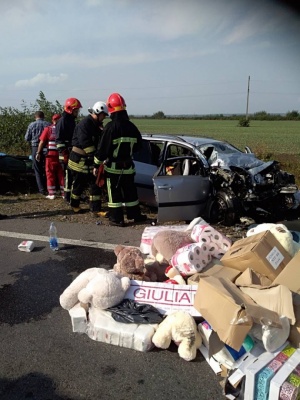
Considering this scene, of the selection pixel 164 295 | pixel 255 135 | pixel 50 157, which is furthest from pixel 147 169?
pixel 255 135

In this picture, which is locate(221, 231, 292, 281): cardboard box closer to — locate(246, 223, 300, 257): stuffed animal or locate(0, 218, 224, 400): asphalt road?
locate(246, 223, 300, 257): stuffed animal

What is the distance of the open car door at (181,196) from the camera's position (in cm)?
521

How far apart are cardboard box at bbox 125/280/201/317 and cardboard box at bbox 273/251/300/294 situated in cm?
67

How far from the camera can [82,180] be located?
6199 millimetres

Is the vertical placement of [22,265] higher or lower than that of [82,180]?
lower

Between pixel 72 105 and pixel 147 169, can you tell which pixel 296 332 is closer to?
pixel 147 169

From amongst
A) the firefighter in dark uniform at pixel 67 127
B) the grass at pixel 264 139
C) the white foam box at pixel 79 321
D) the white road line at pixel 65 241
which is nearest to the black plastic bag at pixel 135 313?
the white foam box at pixel 79 321

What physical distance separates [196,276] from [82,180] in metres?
3.64

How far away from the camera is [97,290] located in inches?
111

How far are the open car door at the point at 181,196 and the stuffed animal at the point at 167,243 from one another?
1.46m

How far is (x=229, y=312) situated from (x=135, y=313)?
2.72ft

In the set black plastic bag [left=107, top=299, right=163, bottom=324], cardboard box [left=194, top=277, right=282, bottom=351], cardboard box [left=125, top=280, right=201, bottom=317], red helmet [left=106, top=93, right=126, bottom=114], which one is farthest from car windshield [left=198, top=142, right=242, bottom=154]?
cardboard box [left=194, top=277, right=282, bottom=351]

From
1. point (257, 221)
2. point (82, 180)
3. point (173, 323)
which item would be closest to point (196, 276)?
point (173, 323)

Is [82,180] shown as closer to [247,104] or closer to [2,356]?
[2,356]
